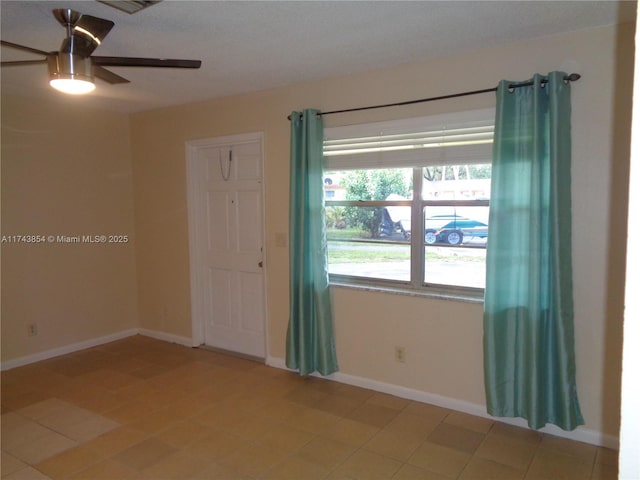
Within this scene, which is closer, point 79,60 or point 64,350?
point 79,60

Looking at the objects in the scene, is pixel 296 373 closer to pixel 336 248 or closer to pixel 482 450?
pixel 336 248

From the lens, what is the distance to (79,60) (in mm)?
2146

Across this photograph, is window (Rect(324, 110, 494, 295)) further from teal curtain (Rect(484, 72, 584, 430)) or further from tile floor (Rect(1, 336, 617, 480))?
tile floor (Rect(1, 336, 617, 480))

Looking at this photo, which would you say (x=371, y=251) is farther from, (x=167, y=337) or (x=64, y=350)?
(x=64, y=350)

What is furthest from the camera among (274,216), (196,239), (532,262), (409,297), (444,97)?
(196,239)

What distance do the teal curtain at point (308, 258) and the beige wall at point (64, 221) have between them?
2315mm

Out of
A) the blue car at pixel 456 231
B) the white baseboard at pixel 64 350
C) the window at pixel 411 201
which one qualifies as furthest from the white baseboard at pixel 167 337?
the blue car at pixel 456 231

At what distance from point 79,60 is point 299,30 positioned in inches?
46.0

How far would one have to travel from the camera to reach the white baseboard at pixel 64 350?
4.06 meters

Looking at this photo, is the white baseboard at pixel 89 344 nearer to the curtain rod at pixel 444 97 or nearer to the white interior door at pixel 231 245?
the white interior door at pixel 231 245

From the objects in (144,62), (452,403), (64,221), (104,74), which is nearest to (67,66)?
(104,74)

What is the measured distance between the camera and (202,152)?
14.8 feet

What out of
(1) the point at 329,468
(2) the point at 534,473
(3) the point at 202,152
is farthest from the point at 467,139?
(3) the point at 202,152

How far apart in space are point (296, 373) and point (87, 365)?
6.53ft
